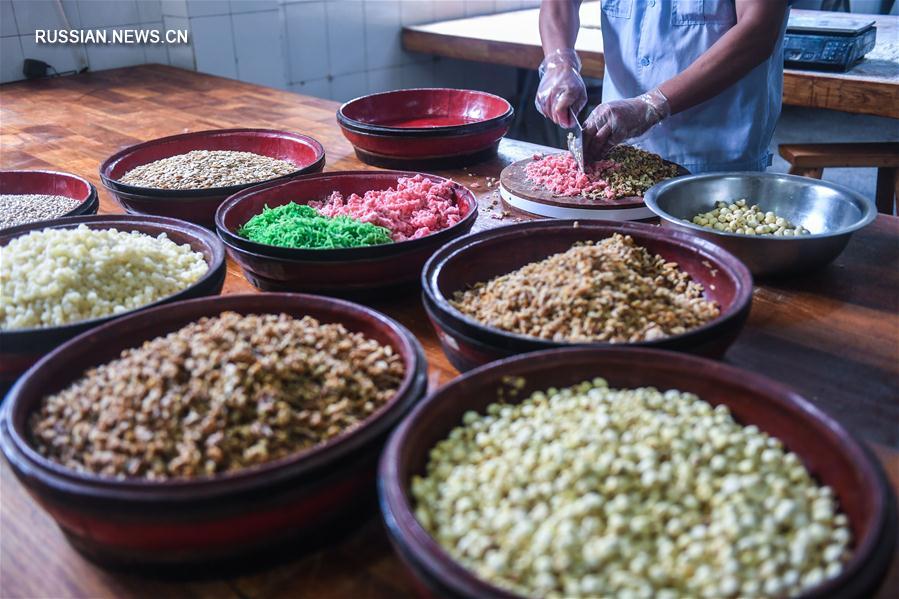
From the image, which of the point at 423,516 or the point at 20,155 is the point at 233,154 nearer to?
the point at 20,155

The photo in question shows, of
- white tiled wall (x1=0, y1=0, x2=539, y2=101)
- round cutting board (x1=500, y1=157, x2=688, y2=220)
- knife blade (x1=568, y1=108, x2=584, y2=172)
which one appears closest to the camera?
round cutting board (x1=500, y1=157, x2=688, y2=220)

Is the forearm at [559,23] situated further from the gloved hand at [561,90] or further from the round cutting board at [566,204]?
the round cutting board at [566,204]

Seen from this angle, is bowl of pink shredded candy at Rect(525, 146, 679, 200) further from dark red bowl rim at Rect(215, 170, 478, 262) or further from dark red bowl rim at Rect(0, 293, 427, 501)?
dark red bowl rim at Rect(0, 293, 427, 501)

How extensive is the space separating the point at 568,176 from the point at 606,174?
10 cm

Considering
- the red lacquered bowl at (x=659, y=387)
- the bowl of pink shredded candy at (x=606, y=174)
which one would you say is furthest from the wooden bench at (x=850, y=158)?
the red lacquered bowl at (x=659, y=387)

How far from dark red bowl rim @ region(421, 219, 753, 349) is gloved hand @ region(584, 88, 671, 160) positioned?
0.54 metres

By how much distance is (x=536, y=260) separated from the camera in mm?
Answer: 1503

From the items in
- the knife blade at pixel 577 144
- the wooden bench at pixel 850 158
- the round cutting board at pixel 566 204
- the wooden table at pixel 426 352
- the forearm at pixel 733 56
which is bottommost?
the wooden bench at pixel 850 158

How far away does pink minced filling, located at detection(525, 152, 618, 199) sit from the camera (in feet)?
6.18

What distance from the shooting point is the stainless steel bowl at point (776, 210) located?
4.78 feet

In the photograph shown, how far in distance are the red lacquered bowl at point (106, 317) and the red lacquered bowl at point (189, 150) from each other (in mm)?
212

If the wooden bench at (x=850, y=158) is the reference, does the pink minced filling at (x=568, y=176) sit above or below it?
above

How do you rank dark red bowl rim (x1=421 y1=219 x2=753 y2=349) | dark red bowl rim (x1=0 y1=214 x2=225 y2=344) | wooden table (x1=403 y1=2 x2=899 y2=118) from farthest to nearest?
1. wooden table (x1=403 y1=2 x2=899 y2=118)
2. dark red bowl rim (x1=0 y1=214 x2=225 y2=344)
3. dark red bowl rim (x1=421 y1=219 x2=753 y2=349)

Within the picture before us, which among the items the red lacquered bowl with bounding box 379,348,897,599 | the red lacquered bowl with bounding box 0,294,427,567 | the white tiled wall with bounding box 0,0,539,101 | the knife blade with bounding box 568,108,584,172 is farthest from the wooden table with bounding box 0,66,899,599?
the white tiled wall with bounding box 0,0,539,101
